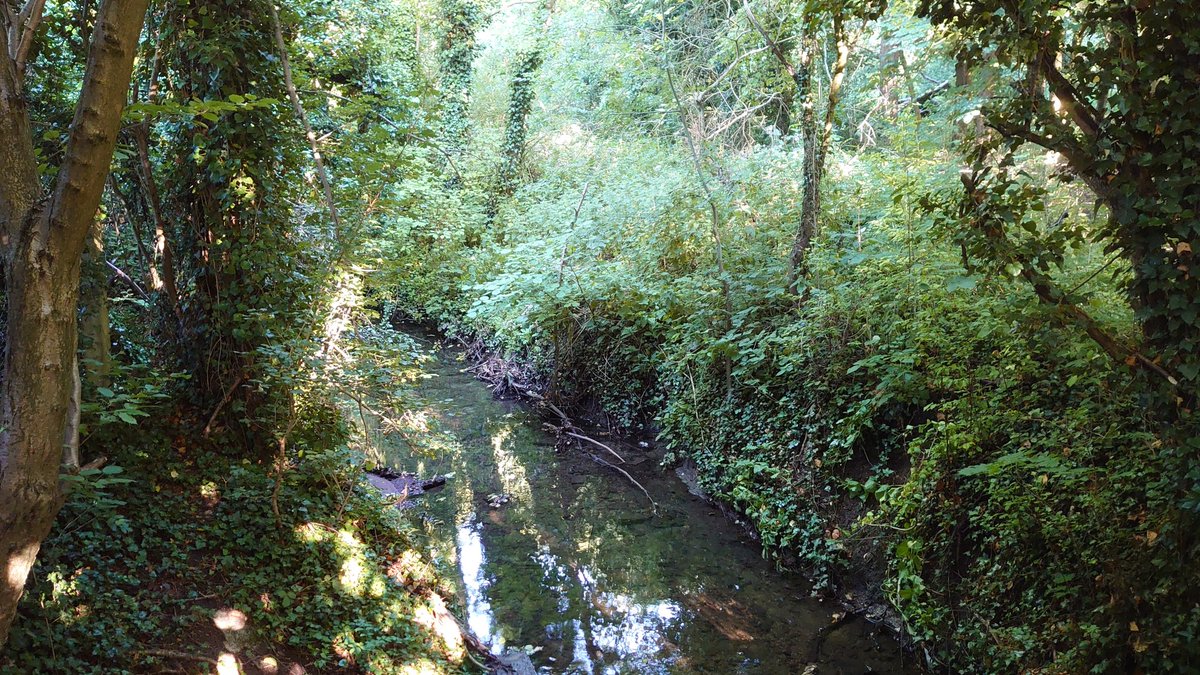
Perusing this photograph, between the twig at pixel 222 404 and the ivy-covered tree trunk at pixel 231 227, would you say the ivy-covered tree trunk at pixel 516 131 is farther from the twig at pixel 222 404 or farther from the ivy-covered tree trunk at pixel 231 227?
the twig at pixel 222 404

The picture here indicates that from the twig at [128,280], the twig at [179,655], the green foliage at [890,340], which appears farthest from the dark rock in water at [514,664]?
the twig at [128,280]

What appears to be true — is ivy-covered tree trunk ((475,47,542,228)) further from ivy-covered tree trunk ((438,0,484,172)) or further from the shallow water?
the shallow water

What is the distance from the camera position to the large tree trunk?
212 cm

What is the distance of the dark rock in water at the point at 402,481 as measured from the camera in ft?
26.4

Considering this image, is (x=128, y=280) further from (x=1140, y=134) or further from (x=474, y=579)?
(x=1140, y=134)

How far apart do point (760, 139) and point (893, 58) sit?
2.51m

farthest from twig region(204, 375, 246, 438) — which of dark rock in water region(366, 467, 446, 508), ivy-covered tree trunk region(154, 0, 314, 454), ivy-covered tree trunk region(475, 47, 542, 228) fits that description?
ivy-covered tree trunk region(475, 47, 542, 228)

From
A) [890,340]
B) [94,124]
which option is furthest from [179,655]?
[890,340]

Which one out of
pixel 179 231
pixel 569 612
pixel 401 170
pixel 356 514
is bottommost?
pixel 569 612

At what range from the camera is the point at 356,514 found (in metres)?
5.27

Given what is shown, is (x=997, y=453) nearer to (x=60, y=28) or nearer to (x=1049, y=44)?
(x=1049, y=44)

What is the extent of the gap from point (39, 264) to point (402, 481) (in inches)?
258

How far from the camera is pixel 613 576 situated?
268 inches

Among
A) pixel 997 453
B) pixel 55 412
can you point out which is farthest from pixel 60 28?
pixel 997 453
